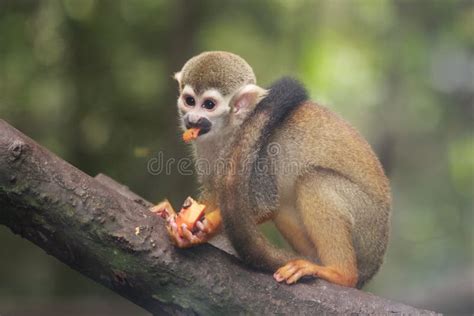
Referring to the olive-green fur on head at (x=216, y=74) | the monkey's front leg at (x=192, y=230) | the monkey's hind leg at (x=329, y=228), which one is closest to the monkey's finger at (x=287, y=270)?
the monkey's hind leg at (x=329, y=228)

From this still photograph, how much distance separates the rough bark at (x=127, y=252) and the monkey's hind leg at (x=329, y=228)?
18 cm

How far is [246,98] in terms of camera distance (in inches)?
108

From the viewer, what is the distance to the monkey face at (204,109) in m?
2.69

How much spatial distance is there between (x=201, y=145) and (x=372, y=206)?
2.75 feet

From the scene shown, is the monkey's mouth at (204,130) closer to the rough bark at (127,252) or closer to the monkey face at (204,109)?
the monkey face at (204,109)

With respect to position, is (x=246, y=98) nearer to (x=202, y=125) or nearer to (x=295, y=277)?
(x=202, y=125)

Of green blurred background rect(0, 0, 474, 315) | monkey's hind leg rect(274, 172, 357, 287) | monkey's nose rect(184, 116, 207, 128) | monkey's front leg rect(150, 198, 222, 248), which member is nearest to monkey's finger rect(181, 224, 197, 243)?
monkey's front leg rect(150, 198, 222, 248)

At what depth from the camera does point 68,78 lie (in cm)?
444

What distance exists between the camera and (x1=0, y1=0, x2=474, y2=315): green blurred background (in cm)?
417

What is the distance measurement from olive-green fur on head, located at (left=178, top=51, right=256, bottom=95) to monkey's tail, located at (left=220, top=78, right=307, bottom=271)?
0.20 metres

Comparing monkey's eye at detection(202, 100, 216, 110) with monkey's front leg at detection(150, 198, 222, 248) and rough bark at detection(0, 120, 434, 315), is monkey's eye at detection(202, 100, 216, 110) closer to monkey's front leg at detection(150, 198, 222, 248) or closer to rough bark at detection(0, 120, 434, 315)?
monkey's front leg at detection(150, 198, 222, 248)

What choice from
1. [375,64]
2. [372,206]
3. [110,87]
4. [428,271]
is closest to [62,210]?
[372,206]

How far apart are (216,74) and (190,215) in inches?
28.7

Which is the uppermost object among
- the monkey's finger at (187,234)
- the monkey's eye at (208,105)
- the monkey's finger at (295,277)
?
the monkey's eye at (208,105)
